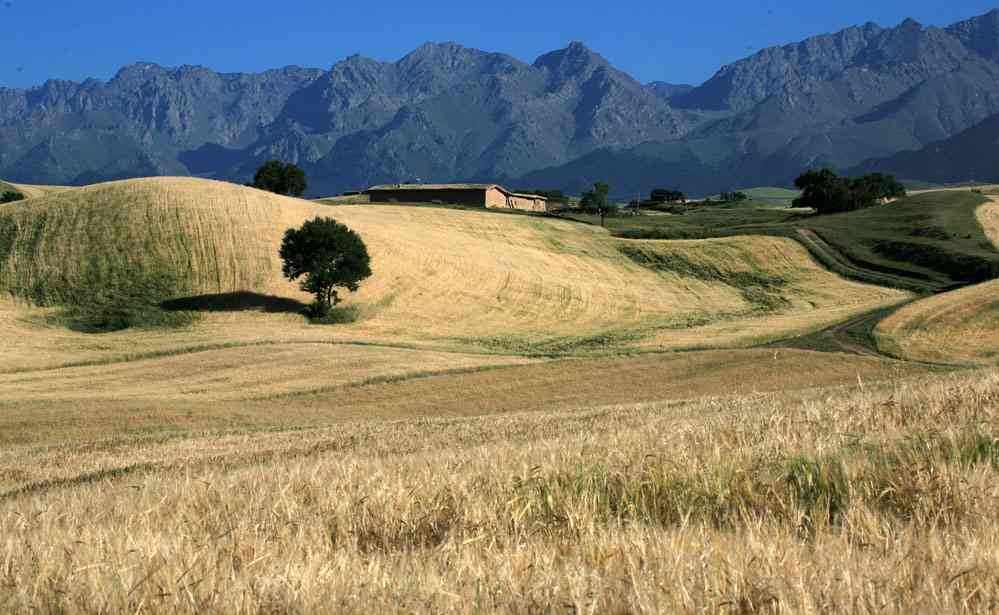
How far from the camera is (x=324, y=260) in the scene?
78.6 metres

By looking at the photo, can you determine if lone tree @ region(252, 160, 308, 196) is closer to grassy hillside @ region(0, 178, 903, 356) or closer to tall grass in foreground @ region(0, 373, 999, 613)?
grassy hillside @ region(0, 178, 903, 356)

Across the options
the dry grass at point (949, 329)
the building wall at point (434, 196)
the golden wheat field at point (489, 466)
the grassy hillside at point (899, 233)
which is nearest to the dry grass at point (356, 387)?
the golden wheat field at point (489, 466)

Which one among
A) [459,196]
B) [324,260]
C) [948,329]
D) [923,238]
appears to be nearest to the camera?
[948,329]

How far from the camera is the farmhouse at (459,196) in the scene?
16638 cm

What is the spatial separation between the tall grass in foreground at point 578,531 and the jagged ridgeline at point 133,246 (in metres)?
69.1

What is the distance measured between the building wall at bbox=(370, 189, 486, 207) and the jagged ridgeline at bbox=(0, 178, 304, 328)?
67659 mm

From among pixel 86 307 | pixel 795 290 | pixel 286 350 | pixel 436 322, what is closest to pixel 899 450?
pixel 286 350

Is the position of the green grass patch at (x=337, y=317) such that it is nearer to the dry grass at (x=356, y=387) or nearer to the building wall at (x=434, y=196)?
the dry grass at (x=356, y=387)

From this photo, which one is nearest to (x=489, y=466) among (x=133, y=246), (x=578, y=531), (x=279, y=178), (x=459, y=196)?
(x=578, y=531)

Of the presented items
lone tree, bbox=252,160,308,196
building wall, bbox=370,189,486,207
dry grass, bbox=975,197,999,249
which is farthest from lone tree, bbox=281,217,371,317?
building wall, bbox=370,189,486,207

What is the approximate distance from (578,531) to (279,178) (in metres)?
146

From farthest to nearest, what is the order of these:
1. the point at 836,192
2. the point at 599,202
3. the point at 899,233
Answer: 1. the point at 599,202
2. the point at 836,192
3. the point at 899,233

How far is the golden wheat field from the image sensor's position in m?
5.72

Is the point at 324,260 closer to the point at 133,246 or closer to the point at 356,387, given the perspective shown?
the point at 133,246
